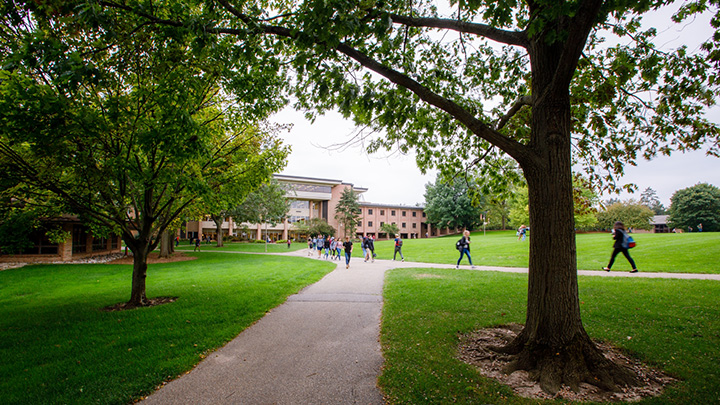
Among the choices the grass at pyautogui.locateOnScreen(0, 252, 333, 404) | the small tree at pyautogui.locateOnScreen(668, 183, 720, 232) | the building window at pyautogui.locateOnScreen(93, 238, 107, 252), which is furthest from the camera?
the small tree at pyautogui.locateOnScreen(668, 183, 720, 232)

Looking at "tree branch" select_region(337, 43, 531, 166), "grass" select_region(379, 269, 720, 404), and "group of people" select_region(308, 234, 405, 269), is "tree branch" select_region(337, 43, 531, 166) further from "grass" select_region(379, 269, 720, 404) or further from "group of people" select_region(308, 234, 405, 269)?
"group of people" select_region(308, 234, 405, 269)

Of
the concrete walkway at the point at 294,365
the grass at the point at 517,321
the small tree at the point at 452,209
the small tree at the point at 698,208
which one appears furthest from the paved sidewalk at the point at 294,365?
the small tree at the point at 698,208

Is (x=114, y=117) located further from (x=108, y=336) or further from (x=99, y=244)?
(x=99, y=244)

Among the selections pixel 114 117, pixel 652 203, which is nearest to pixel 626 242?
pixel 114 117

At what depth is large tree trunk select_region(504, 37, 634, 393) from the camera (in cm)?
389

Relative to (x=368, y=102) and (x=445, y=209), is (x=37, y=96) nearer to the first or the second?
(x=368, y=102)

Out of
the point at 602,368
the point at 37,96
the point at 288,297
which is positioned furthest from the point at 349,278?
the point at 37,96

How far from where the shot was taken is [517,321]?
19.3ft

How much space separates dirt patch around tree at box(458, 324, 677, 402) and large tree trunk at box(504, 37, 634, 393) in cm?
23

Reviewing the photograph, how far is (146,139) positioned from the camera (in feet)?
17.7

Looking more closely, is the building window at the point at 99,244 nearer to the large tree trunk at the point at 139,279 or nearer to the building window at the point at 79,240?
the building window at the point at 79,240

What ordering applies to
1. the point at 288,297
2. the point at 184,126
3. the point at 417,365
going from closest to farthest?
1. the point at 417,365
2. the point at 184,126
3. the point at 288,297

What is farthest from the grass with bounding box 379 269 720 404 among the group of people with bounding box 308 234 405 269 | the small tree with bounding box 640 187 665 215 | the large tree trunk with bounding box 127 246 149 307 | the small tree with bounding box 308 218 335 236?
the small tree with bounding box 640 187 665 215

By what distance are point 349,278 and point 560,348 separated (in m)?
8.81
